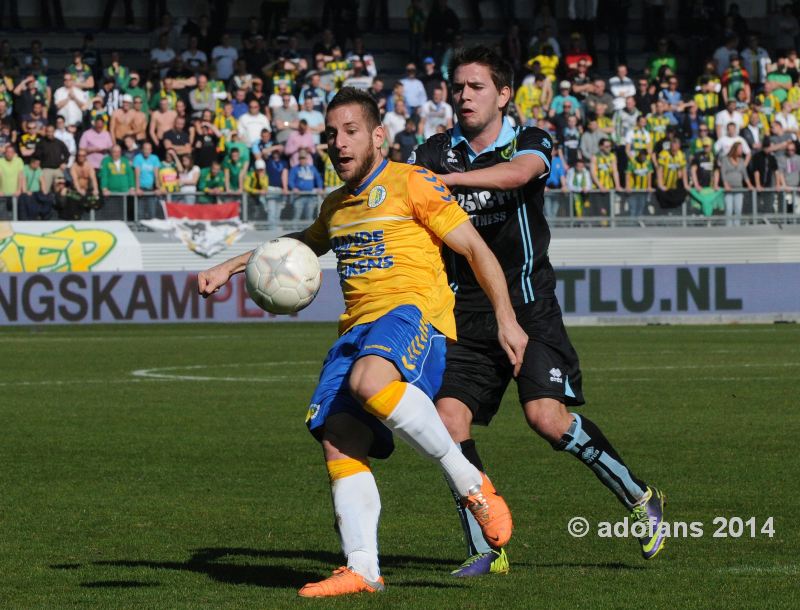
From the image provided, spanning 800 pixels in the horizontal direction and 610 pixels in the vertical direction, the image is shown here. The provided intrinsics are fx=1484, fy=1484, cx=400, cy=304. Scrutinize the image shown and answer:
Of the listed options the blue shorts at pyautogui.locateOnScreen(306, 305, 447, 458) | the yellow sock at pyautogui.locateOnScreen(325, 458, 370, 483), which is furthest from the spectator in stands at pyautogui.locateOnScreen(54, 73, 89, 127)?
the yellow sock at pyautogui.locateOnScreen(325, 458, 370, 483)

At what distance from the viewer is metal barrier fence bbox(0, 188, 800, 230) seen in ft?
84.2

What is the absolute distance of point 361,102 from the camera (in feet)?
18.9

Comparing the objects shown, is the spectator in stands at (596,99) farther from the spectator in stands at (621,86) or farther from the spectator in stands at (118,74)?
the spectator in stands at (118,74)

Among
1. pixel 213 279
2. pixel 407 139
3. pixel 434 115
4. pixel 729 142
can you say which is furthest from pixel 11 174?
pixel 213 279

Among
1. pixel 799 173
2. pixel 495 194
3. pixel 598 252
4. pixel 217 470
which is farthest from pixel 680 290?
pixel 495 194

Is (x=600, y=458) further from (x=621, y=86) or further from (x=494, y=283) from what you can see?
(x=621, y=86)

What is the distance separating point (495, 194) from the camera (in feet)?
21.8

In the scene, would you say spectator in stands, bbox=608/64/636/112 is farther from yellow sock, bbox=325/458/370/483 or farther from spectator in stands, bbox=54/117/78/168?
yellow sock, bbox=325/458/370/483

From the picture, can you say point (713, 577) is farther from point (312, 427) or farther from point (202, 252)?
point (202, 252)

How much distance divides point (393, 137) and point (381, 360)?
72.9ft

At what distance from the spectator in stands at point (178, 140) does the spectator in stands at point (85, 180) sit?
1586 millimetres

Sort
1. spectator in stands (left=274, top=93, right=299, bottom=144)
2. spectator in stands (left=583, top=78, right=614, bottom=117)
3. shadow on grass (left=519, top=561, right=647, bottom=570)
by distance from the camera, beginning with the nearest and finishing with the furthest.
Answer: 1. shadow on grass (left=519, top=561, right=647, bottom=570)
2. spectator in stands (left=274, top=93, right=299, bottom=144)
3. spectator in stands (left=583, top=78, right=614, bottom=117)

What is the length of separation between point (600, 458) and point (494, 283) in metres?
1.21

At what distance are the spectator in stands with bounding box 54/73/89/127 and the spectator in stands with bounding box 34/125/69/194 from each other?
1.64 metres
